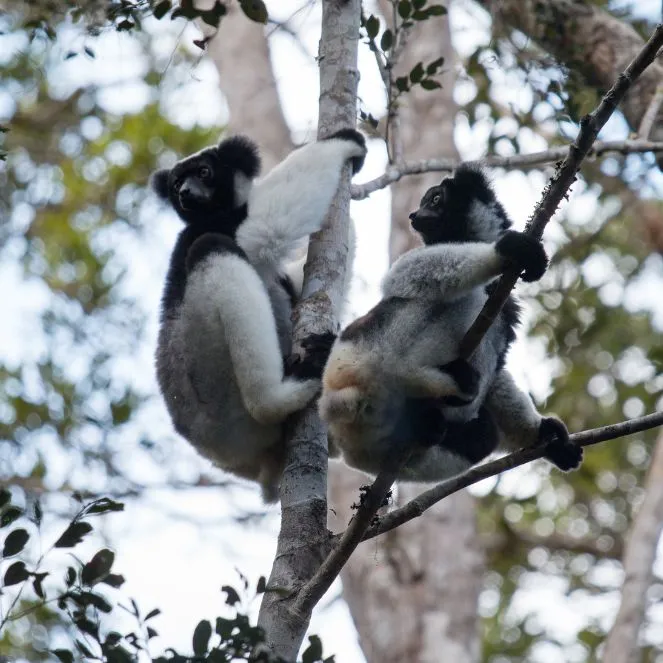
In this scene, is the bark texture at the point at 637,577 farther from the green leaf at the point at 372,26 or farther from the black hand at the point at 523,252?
the black hand at the point at 523,252

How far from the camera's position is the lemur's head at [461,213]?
4.43 m

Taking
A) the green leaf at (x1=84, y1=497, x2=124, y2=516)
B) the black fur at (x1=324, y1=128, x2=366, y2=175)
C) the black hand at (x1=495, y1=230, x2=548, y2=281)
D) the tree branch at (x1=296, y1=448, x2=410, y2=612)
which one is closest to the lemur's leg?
the black hand at (x1=495, y1=230, x2=548, y2=281)

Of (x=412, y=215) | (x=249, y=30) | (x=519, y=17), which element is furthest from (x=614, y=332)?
(x=412, y=215)

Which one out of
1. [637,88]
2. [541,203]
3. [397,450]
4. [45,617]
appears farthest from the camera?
[45,617]

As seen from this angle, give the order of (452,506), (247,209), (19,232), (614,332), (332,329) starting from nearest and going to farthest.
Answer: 1. (332,329)
2. (247,209)
3. (452,506)
4. (614,332)
5. (19,232)

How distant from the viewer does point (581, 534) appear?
11.3 m

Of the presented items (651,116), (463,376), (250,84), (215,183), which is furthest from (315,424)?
(250,84)

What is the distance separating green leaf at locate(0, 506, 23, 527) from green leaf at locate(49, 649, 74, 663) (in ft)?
1.41

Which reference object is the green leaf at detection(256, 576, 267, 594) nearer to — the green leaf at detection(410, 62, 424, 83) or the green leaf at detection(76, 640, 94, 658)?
the green leaf at detection(76, 640, 94, 658)

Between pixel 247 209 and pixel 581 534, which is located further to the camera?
pixel 581 534

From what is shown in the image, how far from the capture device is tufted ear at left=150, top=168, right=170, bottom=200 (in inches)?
243

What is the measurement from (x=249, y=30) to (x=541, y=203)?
9265mm

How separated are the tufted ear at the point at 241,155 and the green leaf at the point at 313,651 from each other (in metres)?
3.77

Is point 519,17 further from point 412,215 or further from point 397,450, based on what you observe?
point 397,450
